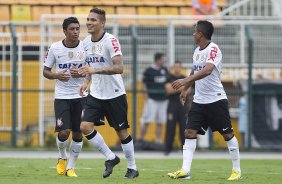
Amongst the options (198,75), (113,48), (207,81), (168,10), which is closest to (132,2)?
(168,10)

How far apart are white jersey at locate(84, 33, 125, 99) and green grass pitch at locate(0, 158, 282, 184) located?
1.25 meters

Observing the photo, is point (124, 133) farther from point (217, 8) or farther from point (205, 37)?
point (217, 8)

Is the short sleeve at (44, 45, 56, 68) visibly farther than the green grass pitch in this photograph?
Yes

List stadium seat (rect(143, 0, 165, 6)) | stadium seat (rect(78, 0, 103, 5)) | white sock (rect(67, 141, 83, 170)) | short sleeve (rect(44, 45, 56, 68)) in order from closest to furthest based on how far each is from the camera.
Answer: white sock (rect(67, 141, 83, 170)) < short sleeve (rect(44, 45, 56, 68)) < stadium seat (rect(78, 0, 103, 5)) < stadium seat (rect(143, 0, 165, 6))

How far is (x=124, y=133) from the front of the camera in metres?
13.6

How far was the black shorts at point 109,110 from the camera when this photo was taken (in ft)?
44.3

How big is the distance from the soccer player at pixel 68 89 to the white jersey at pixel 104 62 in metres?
0.72

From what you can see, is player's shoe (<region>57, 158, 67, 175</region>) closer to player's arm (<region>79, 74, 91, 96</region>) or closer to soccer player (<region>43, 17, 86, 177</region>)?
soccer player (<region>43, 17, 86, 177</region>)

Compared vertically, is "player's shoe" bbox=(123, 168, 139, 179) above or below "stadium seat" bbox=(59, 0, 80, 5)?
below

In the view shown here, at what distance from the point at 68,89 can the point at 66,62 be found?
1.36ft

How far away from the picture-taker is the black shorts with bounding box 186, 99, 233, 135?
13.6 metres

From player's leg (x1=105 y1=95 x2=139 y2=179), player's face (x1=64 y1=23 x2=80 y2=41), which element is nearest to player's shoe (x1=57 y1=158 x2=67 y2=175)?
player's leg (x1=105 y1=95 x2=139 y2=179)

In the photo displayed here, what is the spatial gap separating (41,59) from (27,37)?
73 centimetres

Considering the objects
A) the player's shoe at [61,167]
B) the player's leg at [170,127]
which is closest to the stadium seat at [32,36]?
the player's leg at [170,127]
